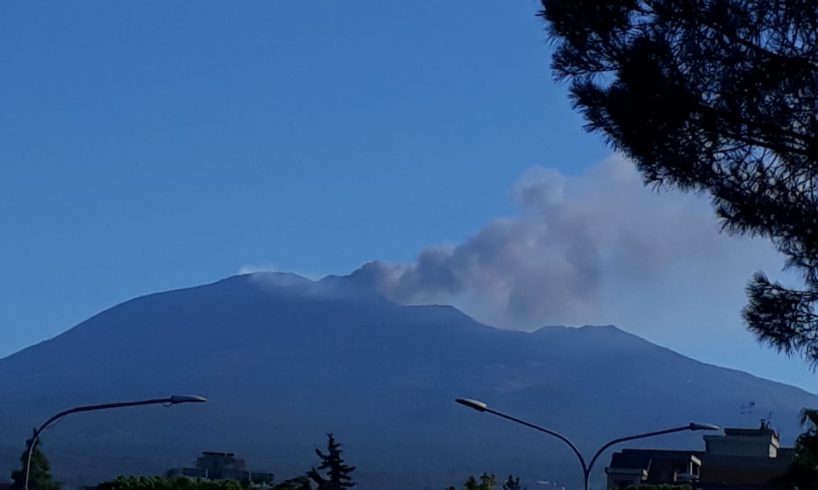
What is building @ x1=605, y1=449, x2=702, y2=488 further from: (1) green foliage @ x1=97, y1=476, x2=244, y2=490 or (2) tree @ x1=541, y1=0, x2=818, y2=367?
(2) tree @ x1=541, y1=0, x2=818, y2=367

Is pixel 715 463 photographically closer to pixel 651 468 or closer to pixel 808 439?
pixel 651 468

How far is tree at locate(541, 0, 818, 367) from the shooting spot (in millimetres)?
18734

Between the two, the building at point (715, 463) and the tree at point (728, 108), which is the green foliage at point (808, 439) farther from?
the building at point (715, 463)

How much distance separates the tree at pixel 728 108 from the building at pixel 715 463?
56.8 m

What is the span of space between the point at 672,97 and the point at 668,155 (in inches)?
25.4

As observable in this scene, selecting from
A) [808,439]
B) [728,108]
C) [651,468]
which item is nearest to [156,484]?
[808,439]

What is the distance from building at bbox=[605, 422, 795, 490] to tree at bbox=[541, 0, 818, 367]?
56818 mm

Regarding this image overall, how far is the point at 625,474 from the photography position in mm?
86938

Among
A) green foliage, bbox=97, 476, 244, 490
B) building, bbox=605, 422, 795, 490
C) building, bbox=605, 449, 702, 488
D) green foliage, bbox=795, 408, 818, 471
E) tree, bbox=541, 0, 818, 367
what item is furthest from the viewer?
building, bbox=605, 449, 702, 488

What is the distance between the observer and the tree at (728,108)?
1873 centimetres

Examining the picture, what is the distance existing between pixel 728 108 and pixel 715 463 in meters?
76.0

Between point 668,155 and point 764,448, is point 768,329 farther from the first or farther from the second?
point 764,448

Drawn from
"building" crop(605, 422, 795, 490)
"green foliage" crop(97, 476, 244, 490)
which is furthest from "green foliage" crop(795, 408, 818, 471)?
"building" crop(605, 422, 795, 490)

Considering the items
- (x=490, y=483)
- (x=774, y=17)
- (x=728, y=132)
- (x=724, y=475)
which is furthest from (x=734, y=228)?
(x=724, y=475)
